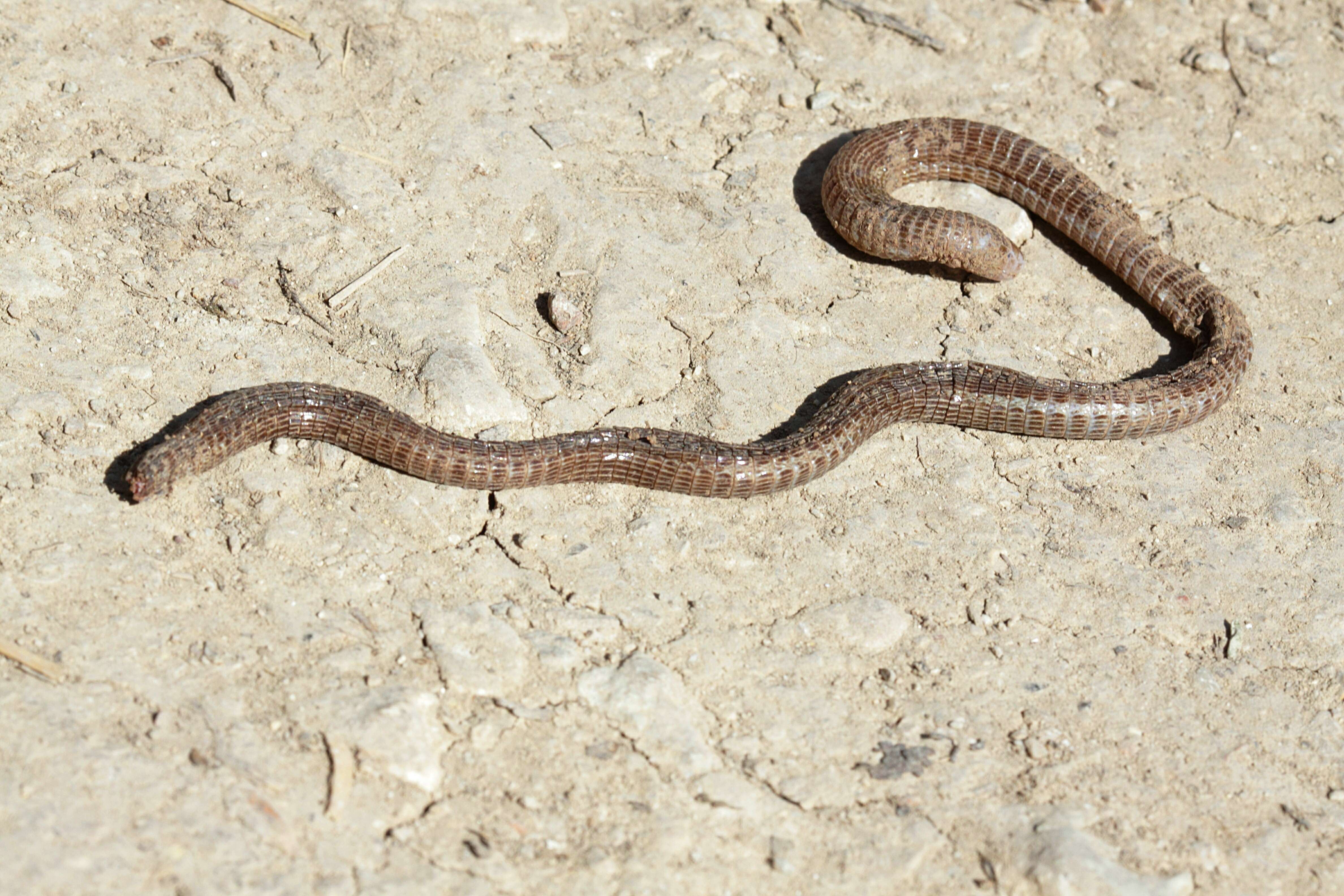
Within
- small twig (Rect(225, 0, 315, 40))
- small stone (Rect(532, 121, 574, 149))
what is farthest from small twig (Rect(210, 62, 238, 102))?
small stone (Rect(532, 121, 574, 149))

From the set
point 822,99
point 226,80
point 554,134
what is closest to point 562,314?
point 554,134

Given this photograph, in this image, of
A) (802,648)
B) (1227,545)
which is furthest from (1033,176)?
(802,648)

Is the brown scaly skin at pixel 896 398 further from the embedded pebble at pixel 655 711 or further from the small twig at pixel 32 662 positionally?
the embedded pebble at pixel 655 711

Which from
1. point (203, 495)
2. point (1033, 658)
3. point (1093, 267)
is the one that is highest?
point (1093, 267)

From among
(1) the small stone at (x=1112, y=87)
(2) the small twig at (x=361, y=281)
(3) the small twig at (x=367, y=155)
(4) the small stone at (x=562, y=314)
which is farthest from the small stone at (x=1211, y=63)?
(2) the small twig at (x=361, y=281)

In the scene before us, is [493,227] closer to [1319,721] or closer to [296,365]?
[296,365]

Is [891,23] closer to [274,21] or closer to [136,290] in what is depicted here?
[274,21]

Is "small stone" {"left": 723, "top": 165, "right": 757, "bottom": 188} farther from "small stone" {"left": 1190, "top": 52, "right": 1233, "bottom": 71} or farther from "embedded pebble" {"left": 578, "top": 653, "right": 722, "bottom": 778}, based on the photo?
"small stone" {"left": 1190, "top": 52, "right": 1233, "bottom": 71}

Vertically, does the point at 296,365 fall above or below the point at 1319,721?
below
